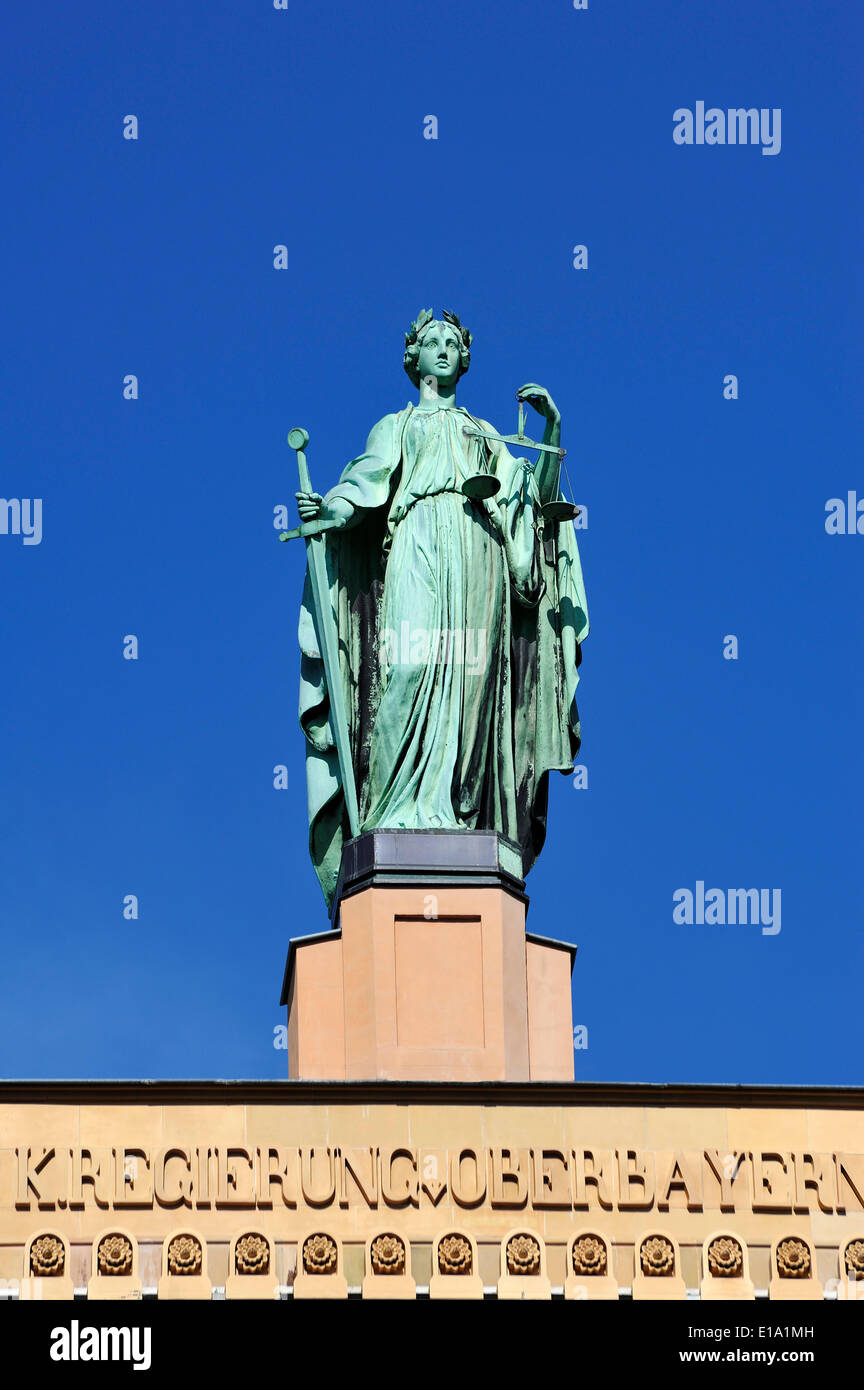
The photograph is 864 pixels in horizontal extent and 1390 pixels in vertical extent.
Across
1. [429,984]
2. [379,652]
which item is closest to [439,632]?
[379,652]

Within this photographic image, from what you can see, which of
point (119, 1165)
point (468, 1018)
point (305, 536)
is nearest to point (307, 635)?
point (305, 536)

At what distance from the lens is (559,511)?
27344 millimetres

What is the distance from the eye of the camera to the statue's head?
28047 millimetres

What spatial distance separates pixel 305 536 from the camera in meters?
26.9

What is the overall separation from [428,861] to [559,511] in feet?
11.3

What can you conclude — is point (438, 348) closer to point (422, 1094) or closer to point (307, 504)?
point (307, 504)

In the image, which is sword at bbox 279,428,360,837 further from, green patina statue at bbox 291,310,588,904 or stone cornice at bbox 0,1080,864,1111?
stone cornice at bbox 0,1080,864,1111

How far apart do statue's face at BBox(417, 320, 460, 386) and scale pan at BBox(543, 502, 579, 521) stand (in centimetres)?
152

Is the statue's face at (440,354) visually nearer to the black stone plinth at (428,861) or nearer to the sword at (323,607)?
the sword at (323,607)

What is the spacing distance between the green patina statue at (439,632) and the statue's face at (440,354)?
0.97ft

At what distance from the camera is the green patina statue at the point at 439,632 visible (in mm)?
26406

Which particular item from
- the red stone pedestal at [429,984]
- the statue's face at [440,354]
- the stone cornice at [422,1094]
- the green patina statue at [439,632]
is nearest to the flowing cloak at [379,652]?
the green patina statue at [439,632]
